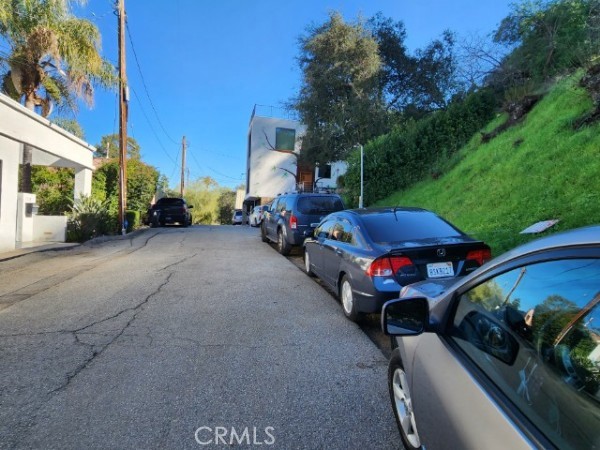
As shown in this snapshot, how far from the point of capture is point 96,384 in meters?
3.54

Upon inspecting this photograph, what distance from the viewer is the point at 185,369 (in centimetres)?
386

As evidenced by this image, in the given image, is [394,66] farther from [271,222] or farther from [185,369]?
[185,369]

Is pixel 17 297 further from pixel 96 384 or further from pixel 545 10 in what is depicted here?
pixel 545 10

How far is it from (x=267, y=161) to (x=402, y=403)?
40271mm

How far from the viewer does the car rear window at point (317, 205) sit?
36.4 feet

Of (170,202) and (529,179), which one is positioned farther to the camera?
(170,202)

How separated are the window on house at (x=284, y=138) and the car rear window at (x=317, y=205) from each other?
101 feet

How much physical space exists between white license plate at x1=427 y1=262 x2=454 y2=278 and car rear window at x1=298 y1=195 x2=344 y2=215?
6361 mm

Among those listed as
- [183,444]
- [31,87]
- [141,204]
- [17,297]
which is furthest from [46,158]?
[183,444]

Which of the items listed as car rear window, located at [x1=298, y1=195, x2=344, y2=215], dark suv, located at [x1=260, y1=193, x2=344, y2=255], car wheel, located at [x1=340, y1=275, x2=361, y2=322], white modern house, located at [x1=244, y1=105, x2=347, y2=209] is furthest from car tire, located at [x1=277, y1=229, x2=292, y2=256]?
white modern house, located at [x1=244, y1=105, x2=347, y2=209]

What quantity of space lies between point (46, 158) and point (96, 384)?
14515mm

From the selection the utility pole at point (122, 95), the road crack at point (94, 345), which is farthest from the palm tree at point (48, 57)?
the road crack at point (94, 345)

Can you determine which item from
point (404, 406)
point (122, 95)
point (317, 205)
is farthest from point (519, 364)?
point (122, 95)

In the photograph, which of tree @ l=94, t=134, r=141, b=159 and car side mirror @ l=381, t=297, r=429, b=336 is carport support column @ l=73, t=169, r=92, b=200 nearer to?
car side mirror @ l=381, t=297, r=429, b=336
